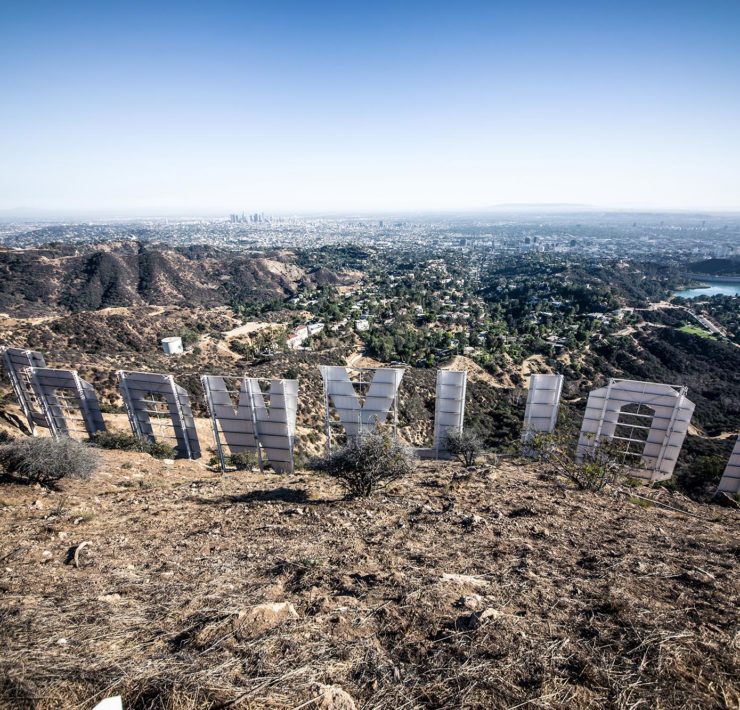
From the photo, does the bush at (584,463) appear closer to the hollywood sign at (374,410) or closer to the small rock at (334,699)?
the hollywood sign at (374,410)

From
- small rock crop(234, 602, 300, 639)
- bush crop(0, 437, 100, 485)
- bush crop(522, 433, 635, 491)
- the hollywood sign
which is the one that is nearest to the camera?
small rock crop(234, 602, 300, 639)

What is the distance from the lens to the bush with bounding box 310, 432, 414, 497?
9039 millimetres

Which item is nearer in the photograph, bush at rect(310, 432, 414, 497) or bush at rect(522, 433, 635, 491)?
bush at rect(310, 432, 414, 497)

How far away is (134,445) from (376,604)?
13352 millimetres

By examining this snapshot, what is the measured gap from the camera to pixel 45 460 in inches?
373

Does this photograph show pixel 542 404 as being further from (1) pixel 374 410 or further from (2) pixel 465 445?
(1) pixel 374 410

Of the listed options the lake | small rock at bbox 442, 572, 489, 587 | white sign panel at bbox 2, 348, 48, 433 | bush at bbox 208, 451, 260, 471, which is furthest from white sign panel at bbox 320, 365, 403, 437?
the lake

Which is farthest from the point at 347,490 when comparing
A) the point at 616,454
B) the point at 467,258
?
the point at 467,258

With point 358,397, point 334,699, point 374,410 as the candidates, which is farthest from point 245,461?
point 334,699

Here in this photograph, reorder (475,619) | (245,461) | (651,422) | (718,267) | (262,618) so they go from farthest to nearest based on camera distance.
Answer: (718,267)
(245,461)
(651,422)
(262,618)
(475,619)

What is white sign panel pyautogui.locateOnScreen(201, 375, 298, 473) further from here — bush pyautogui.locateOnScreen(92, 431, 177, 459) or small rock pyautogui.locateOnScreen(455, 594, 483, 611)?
small rock pyautogui.locateOnScreen(455, 594, 483, 611)

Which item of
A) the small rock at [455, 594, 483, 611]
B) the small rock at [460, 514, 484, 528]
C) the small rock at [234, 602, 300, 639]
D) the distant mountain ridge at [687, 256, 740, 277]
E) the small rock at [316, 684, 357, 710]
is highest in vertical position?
the small rock at [316, 684, 357, 710]

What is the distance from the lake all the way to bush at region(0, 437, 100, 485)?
12586 centimetres

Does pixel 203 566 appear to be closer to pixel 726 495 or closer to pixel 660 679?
pixel 660 679
